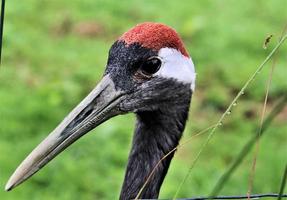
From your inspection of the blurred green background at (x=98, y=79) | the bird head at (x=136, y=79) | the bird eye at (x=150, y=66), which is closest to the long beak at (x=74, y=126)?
the bird head at (x=136, y=79)

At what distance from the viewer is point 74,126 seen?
2.98 metres

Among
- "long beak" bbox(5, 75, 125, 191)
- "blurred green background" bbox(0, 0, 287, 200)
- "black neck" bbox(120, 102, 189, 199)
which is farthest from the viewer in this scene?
"blurred green background" bbox(0, 0, 287, 200)

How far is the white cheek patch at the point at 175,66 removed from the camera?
3.17 meters

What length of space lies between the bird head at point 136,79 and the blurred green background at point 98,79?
77.0 inches

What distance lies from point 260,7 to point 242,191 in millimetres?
3594

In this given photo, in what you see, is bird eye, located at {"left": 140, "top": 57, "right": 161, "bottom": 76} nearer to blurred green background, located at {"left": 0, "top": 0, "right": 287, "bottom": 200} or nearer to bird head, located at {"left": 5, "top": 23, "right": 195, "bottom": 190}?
bird head, located at {"left": 5, "top": 23, "right": 195, "bottom": 190}

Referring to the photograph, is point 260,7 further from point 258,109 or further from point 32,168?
point 32,168

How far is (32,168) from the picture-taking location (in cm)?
280

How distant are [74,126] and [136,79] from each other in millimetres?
364

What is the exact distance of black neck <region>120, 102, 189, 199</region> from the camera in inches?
130

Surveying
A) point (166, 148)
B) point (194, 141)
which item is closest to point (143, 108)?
point (166, 148)

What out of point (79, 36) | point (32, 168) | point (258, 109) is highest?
point (79, 36)

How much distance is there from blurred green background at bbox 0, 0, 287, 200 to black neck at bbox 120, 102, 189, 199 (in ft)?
5.94

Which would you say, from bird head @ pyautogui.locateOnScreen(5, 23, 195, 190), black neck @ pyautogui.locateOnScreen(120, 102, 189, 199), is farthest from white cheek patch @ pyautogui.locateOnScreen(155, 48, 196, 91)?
black neck @ pyautogui.locateOnScreen(120, 102, 189, 199)
